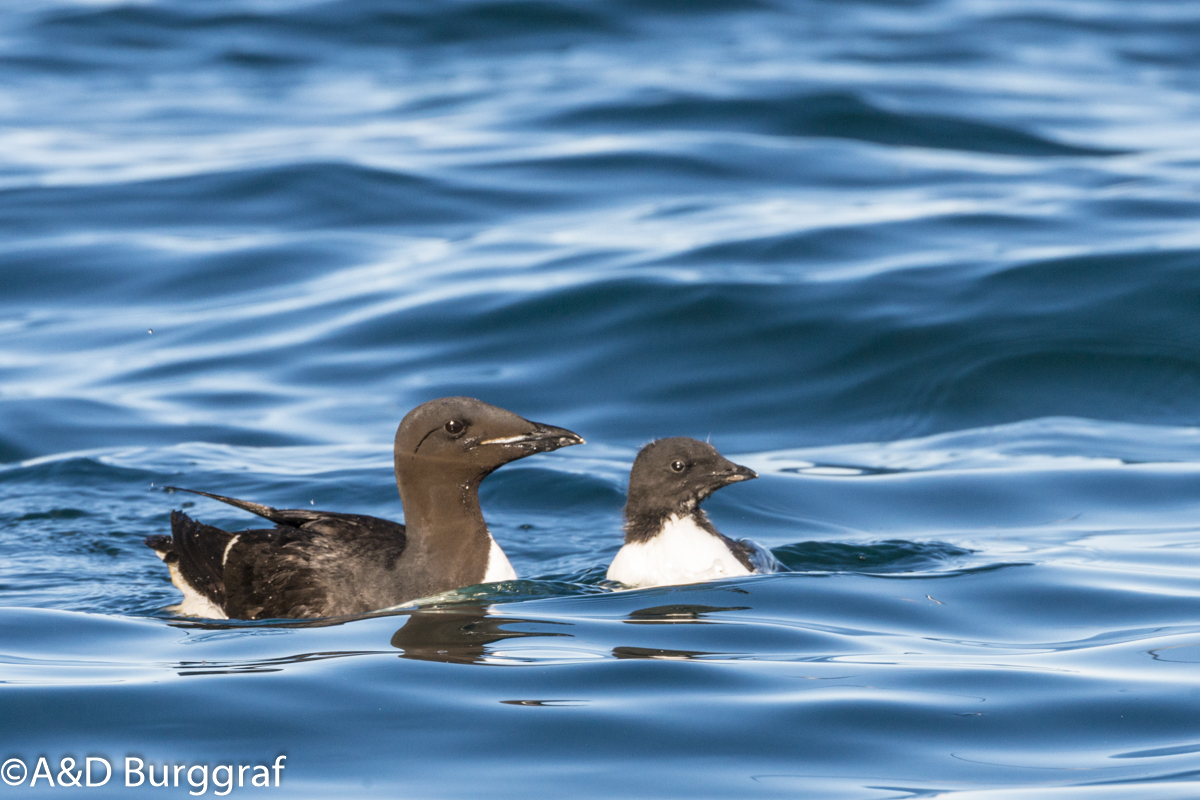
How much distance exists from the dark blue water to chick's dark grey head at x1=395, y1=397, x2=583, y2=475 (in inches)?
24.5

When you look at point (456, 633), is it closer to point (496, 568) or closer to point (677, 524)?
point (496, 568)

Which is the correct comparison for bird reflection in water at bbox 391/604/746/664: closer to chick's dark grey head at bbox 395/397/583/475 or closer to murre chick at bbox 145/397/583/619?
murre chick at bbox 145/397/583/619

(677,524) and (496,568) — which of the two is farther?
(677,524)

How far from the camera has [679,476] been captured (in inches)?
309

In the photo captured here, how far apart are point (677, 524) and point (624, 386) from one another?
13.8 ft

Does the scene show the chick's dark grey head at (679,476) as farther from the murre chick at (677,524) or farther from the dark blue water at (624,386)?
the dark blue water at (624,386)

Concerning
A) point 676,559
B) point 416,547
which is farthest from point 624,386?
point 416,547

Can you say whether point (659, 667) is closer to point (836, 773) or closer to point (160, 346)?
point (836, 773)

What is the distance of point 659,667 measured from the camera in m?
5.61

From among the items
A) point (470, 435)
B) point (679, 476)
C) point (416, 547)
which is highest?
point (679, 476)

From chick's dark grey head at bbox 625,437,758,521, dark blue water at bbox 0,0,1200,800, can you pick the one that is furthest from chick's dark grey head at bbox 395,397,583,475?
chick's dark grey head at bbox 625,437,758,521

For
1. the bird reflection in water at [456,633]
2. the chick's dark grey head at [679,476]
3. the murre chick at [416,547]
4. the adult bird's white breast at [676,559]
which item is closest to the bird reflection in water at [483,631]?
the bird reflection in water at [456,633]

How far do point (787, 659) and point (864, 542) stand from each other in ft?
8.50

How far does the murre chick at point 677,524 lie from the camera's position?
24.5ft
